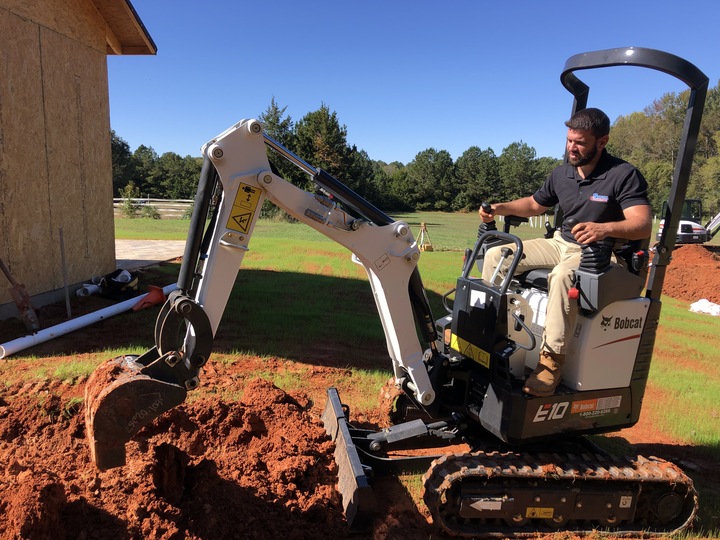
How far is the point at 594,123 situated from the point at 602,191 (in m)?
0.53

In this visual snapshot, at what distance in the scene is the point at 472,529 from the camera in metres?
3.81

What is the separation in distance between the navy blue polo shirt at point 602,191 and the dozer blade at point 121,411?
3.32m

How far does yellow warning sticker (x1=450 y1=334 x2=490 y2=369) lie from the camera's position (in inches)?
161

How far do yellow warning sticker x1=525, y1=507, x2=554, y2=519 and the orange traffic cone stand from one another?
7430 millimetres

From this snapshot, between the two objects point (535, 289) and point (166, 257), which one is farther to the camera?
point (166, 257)

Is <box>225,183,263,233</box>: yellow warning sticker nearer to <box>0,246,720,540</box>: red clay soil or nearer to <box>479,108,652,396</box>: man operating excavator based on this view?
<box>0,246,720,540</box>: red clay soil

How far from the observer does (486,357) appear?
409 centimetres

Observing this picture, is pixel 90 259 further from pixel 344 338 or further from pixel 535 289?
pixel 535 289

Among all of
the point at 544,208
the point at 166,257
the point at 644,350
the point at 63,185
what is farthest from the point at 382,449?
the point at 166,257

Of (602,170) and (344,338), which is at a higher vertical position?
(602,170)

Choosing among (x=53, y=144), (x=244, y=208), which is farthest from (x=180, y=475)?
(x=53, y=144)

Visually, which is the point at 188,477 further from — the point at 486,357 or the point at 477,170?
the point at 477,170


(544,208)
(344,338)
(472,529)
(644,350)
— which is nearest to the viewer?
(472,529)

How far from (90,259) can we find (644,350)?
33.9 feet
